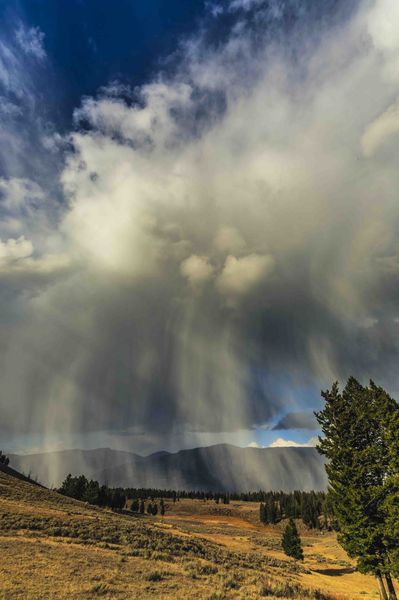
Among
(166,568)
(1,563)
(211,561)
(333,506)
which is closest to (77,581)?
(1,563)

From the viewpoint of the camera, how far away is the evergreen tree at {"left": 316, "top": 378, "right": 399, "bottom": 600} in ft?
79.5

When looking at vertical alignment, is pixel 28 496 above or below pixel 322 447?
below

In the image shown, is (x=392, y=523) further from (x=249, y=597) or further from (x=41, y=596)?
(x=41, y=596)

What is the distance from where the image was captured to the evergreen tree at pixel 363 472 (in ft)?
79.5

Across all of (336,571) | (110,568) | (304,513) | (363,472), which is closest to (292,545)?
(336,571)

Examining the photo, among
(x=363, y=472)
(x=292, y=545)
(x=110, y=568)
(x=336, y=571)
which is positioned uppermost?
(x=363, y=472)

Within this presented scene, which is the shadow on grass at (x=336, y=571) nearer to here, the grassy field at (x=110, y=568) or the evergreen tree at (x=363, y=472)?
the grassy field at (x=110, y=568)

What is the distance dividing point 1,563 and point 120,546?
41.1 feet

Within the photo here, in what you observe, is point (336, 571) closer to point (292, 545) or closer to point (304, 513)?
point (292, 545)

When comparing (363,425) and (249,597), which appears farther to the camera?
(363,425)

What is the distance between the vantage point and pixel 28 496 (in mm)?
48250

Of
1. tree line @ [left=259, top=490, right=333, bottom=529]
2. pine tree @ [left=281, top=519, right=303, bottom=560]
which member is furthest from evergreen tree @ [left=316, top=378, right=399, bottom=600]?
tree line @ [left=259, top=490, right=333, bottom=529]

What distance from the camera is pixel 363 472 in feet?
82.4

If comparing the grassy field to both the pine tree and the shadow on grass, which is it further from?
the pine tree
